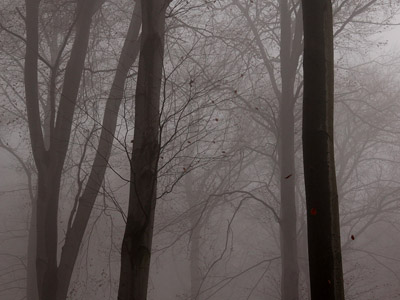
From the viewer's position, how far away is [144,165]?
3.87 metres

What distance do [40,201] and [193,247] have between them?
11.0 meters

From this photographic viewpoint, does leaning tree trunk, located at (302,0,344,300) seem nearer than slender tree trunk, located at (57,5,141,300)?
Yes

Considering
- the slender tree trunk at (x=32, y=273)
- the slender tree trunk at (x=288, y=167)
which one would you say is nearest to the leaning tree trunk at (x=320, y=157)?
the slender tree trunk at (x=288, y=167)

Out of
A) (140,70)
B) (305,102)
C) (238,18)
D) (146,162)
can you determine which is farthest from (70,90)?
(238,18)

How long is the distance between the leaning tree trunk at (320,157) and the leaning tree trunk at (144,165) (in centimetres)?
133

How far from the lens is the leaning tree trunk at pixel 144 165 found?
365 centimetres

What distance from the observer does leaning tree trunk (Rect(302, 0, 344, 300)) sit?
288cm

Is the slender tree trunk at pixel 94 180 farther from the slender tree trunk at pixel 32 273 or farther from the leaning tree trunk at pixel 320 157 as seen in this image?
the slender tree trunk at pixel 32 273

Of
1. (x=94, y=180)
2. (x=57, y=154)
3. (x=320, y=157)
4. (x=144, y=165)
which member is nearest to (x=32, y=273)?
(x=94, y=180)

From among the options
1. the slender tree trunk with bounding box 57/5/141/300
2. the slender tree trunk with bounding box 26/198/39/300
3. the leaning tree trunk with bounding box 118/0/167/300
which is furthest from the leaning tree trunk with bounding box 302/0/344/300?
the slender tree trunk with bounding box 26/198/39/300

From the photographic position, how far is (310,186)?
302cm

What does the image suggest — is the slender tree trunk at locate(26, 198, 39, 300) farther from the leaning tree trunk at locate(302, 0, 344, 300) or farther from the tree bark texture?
the leaning tree trunk at locate(302, 0, 344, 300)

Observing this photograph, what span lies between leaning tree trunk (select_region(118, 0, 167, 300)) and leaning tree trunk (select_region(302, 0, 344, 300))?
1.33m

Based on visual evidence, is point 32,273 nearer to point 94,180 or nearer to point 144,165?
point 94,180
